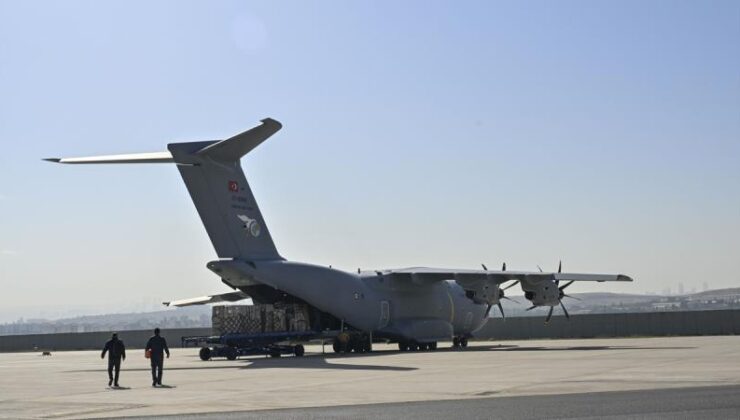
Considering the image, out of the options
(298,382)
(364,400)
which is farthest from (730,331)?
(364,400)

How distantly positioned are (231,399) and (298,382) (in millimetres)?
4443

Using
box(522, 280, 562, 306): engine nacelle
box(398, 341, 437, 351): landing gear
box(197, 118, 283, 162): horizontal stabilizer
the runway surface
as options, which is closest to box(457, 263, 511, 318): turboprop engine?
box(522, 280, 562, 306): engine nacelle

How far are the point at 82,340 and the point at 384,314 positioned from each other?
31901 millimetres

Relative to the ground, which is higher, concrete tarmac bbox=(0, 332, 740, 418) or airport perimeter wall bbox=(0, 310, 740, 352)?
airport perimeter wall bbox=(0, 310, 740, 352)

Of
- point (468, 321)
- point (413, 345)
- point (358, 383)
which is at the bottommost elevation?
point (358, 383)

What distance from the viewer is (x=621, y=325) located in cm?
6122

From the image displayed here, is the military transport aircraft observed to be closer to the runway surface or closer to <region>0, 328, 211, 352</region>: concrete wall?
the runway surface

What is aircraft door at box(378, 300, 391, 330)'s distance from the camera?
4478 centimetres

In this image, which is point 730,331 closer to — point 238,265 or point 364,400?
point 238,265

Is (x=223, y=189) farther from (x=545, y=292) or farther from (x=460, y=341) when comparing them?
(x=460, y=341)

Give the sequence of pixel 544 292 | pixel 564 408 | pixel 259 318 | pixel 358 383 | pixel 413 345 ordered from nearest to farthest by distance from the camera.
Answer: pixel 564 408
pixel 358 383
pixel 259 318
pixel 544 292
pixel 413 345

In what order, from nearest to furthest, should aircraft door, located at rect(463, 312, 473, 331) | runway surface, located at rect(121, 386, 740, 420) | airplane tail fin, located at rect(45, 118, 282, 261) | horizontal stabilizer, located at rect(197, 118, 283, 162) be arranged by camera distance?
runway surface, located at rect(121, 386, 740, 420) → horizontal stabilizer, located at rect(197, 118, 283, 162) → airplane tail fin, located at rect(45, 118, 282, 261) → aircraft door, located at rect(463, 312, 473, 331)

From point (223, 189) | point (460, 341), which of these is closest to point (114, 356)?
point (223, 189)

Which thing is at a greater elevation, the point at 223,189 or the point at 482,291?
the point at 223,189
